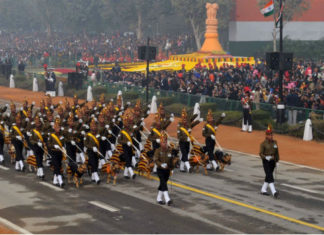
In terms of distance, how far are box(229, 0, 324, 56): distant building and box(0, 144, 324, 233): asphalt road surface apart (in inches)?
1999

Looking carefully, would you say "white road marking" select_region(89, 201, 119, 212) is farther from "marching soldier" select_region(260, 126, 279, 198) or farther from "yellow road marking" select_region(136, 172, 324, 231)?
"marching soldier" select_region(260, 126, 279, 198)

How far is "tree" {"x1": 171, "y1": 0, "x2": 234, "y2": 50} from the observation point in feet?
237

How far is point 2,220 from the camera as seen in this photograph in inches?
643

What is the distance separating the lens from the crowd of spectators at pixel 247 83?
30.7 meters

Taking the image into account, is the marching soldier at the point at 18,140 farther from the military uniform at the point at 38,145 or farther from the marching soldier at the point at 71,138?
the marching soldier at the point at 71,138

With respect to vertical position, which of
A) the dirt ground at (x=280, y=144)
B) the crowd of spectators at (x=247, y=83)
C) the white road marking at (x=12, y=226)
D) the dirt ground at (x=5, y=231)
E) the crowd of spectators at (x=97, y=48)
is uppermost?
the crowd of spectators at (x=97, y=48)

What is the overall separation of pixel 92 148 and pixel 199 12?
55.5 metres

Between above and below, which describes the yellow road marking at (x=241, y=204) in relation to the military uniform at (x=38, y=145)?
below

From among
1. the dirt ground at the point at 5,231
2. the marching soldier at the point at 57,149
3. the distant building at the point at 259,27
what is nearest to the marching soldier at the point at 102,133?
the marching soldier at the point at 57,149

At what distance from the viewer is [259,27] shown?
72.6m

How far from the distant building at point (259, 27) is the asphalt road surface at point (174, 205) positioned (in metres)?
50.8

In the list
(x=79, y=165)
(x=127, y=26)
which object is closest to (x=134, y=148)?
(x=79, y=165)

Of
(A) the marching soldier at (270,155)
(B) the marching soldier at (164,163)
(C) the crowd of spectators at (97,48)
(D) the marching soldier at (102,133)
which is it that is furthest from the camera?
(C) the crowd of spectators at (97,48)

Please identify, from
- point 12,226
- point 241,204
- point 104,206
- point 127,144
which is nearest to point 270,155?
point 241,204
